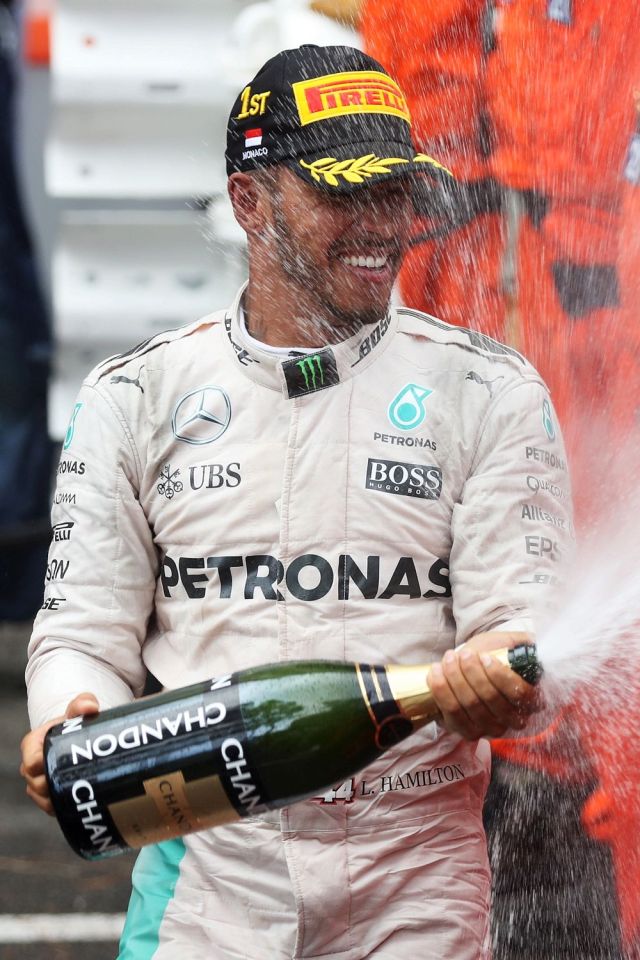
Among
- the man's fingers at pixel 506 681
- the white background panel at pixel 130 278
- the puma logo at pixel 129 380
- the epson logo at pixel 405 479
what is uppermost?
the puma logo at pixel 129 380

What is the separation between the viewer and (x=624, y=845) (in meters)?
3.24

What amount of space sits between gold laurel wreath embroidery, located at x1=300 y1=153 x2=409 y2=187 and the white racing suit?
258mm

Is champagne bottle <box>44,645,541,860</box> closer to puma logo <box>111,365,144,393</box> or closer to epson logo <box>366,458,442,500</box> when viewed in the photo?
epson logo <box>366,458,442,500</box>

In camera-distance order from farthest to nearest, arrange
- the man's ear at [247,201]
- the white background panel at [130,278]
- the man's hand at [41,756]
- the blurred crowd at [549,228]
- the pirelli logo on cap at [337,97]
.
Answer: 1. the white background panel at [130,278]
2. the blurred crowd at [549,228]
3. the man's ear at [247,201]
4. the pirelli logo on cap at [337,97]
5. the man's hand at [41,756]

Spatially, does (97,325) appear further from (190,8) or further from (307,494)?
(307,494)

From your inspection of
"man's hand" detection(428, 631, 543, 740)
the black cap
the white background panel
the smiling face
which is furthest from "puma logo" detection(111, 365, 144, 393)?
the white background panel

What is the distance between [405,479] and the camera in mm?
2232

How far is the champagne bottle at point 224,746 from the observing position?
186cm

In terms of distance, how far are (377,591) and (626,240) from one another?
5.41ft

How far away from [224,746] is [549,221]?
6.59 ft

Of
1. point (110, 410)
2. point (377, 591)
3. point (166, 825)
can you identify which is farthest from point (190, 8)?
point (166, 825)

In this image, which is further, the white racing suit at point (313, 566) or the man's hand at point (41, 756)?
the white racing suit at point (313, 566)

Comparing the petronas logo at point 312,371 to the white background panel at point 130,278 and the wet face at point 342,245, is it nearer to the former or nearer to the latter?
the wet face at point 342,245

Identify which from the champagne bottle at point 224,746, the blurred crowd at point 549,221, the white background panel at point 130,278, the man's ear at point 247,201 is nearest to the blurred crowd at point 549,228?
the blurred crowd at point 549,221
